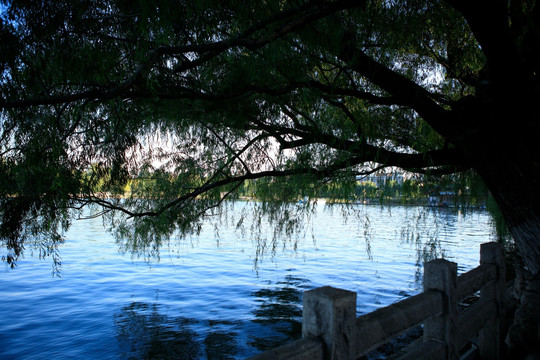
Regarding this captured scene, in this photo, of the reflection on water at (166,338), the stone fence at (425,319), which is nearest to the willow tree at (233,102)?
the stone fence at (425,319)

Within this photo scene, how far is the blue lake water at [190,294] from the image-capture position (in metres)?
5.86

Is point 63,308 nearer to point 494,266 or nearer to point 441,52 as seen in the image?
point 494,266

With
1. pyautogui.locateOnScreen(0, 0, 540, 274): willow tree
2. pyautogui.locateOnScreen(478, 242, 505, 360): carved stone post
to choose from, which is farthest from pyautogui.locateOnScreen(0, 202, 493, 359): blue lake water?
pyautogui.locateOnScreen(478, 242, 505, 360): carved stone post

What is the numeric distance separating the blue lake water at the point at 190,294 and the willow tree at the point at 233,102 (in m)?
1.01

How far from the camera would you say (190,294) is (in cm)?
864

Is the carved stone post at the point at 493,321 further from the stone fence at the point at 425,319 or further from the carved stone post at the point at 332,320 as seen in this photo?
the carved stone post at the point at 332,320

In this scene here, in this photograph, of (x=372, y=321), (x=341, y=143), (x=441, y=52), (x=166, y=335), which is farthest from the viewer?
(x=166, y=335)

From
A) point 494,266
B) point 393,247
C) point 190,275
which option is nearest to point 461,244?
point 393,247

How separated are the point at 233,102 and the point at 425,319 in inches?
103

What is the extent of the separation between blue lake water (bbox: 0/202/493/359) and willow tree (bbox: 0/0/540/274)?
3.31 ft

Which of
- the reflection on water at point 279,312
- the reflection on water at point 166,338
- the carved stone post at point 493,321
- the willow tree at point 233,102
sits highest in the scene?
the willow tree at point 233,102

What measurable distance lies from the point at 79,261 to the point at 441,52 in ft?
37.7

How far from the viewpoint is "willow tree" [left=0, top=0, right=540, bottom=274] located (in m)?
2.56

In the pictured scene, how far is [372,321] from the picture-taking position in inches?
83.7
